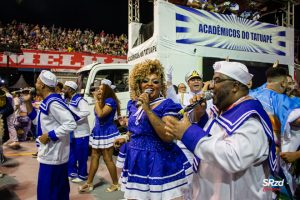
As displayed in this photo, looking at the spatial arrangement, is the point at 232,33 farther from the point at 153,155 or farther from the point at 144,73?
the point at 153,155

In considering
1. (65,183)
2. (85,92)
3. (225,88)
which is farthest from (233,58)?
(225,88)

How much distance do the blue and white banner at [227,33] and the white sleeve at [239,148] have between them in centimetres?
620

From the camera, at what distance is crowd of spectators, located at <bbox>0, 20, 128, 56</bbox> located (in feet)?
54.9

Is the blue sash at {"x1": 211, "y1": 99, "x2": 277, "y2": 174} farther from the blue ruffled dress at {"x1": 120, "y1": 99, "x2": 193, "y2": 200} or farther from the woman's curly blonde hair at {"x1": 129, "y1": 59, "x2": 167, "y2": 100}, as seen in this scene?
the woman's curly blonde hair at {"x1": 129, "y1": 59, "x2": 167, "y2": 100}

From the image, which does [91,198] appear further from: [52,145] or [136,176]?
[136,176]

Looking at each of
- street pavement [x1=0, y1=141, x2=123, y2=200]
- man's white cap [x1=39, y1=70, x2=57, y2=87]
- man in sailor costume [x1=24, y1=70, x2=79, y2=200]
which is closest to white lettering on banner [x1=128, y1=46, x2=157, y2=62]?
street pavement [x1=0, y1=141, x2=123, y2=200]

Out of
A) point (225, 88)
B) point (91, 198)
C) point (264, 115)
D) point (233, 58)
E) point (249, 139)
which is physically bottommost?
point (91, 198)

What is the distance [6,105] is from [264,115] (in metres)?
6.11

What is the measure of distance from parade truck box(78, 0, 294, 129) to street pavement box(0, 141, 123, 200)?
1978mm

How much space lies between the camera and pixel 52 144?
331 centimetres

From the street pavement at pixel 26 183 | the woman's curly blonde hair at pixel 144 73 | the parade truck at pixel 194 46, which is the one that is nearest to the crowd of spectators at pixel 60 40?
the parade truck at pixel 194 46

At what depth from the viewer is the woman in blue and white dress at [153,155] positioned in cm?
235

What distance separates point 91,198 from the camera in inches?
181

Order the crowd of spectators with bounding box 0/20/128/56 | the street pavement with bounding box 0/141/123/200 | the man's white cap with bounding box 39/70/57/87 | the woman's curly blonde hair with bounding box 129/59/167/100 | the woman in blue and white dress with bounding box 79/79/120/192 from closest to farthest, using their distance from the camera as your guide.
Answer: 1. the woman's curly blonde hair with bounding box 129/59/167/100
2. the man's white cap with bounding box 39/70/57/87
3. the street pavement with bounding box 0/141/123/200
4. the woman in blue and white dress with bounding box 79/79/120/192
5. the crowd of spectators with bounding box 0/20/128/56
